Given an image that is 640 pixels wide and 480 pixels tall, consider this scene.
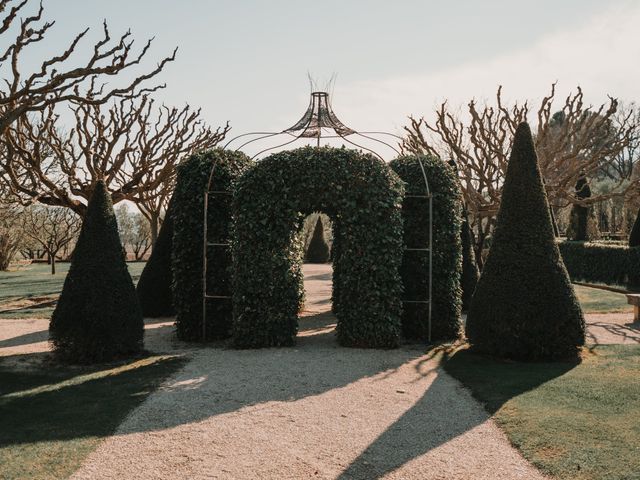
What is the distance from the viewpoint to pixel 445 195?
35.0 ft

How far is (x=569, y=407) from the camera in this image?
6340 millimetres

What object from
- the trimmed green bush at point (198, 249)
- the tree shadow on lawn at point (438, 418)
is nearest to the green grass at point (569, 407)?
the tree shadow on lawn at point (438, 418)

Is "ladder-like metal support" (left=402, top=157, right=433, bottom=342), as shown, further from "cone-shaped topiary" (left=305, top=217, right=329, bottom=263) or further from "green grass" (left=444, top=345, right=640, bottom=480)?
"cone-shaped topiary" (left=305, top=217, right=329, bottom=263)

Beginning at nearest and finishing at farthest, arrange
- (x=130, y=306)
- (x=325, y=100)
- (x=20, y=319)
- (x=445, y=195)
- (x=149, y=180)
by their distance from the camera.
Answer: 1. (x=130, y=306)
2. (x=445, y=195)
3. (x=325, y=100)
4. (x=20, y=319)
5. (x=149, y=180)

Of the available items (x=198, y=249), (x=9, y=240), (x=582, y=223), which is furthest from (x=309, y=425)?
(x=9, y=240)

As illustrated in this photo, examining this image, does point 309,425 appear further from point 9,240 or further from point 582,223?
point 9,240

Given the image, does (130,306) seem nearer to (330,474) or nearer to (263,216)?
(263,216)

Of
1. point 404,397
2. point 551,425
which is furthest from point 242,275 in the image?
point 551,425

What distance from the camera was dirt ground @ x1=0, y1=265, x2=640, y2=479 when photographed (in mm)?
4848

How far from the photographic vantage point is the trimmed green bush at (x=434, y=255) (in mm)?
10617

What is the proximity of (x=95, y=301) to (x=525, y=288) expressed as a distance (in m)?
6.79

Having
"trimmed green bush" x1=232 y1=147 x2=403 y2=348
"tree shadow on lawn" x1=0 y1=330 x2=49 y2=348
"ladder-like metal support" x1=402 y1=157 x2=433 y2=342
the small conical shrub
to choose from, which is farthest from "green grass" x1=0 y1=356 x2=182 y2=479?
the small conical shrub

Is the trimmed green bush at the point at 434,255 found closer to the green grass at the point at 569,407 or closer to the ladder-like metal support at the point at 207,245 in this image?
the green grass at the point at 569,407

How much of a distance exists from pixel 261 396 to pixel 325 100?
7.69m
